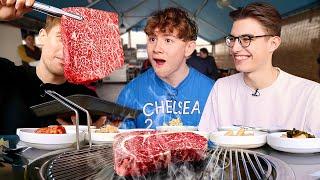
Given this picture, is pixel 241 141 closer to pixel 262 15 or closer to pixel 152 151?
pixel 152 151

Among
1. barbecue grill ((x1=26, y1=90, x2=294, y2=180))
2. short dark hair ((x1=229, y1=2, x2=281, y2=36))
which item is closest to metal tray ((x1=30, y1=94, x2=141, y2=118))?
barbecue grill ((x1=26, y1=90, x2=294, y2=180))

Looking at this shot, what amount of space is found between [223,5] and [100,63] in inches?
276

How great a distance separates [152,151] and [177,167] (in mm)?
123

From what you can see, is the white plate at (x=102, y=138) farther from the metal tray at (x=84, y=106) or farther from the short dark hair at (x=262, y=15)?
Answer: the short dark hair at (x=262, y=15)

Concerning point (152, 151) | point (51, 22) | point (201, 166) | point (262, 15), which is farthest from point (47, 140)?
point (262, 15)

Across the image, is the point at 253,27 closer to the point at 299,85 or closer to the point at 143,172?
the point at 299,85

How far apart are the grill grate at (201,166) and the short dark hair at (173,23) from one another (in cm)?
160

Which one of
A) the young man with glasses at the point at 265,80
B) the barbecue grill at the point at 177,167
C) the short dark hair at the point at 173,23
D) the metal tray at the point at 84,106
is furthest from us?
the short dark hair at the point at 173,23

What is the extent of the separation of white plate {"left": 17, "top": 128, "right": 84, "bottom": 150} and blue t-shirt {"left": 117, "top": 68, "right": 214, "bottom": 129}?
1.31m

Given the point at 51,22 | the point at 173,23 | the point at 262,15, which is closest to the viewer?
the point at 51,22

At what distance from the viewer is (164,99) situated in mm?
3092

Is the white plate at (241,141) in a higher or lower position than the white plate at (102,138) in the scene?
lower

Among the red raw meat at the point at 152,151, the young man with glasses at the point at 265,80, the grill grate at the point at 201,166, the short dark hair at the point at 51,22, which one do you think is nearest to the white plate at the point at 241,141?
the grill grate at the point at 201,166

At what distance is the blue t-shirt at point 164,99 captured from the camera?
9.83 ft
